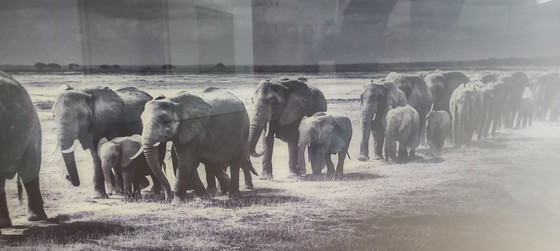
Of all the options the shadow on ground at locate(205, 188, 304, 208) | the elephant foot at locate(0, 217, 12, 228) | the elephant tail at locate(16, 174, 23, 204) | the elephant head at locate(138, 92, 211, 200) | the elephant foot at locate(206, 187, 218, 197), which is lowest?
the elephant foot at locate(0, 217, 12, 228)

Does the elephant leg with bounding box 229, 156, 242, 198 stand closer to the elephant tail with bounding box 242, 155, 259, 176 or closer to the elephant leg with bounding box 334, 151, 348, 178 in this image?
the elephant tail with bounding box 242, 155, 259, 176

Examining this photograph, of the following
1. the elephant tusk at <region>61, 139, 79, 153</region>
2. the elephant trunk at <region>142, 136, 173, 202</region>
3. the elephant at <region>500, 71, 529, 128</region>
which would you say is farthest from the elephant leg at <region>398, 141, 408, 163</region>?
the elephant tusk at <region>61, 139, 79, 153</region>

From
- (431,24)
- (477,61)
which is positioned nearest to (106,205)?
(431,24)

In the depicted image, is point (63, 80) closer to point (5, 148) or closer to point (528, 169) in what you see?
point (5, 148)

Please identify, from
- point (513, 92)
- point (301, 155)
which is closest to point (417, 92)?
point (513, 92)

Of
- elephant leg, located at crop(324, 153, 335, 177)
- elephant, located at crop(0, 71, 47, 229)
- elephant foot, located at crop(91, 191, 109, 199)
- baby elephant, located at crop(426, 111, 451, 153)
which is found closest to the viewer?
elephant, located at crop(0, 71, 47, 229)

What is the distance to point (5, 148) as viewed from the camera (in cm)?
194

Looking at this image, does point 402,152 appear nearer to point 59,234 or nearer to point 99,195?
point 99,195

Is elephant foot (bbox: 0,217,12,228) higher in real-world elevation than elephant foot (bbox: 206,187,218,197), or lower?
lower

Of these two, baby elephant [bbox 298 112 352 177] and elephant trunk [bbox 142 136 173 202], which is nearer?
elephant trunk [bbox 142 136 173 202]

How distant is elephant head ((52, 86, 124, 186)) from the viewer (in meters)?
1.95

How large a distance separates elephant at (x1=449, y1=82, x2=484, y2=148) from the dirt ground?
73 millimetres

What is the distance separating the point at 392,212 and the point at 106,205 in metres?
1.36

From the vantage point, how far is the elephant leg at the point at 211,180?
6.84ft
